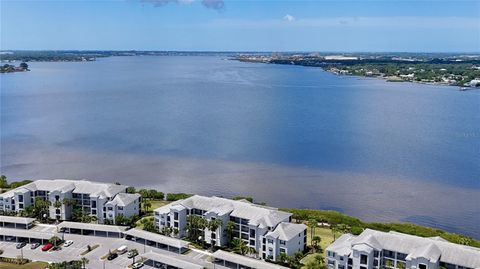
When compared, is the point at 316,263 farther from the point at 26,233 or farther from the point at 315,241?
the point at 26,233

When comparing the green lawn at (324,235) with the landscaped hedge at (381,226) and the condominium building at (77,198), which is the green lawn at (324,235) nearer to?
the landscaped hedge at (381,226)

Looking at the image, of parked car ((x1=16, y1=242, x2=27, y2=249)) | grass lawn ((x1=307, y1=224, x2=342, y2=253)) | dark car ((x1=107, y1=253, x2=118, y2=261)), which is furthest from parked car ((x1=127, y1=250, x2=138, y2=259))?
grass lawn ((x1=307, y1=224, x2=342, y2=253))

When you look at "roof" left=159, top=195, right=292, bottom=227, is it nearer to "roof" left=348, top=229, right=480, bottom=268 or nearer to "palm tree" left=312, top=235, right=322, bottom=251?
"palm tree" left=312, top=235, right=322, bottom=251

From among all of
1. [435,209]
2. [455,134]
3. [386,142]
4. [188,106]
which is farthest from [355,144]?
[188,106]

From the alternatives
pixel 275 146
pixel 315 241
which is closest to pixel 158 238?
pixel 315 241

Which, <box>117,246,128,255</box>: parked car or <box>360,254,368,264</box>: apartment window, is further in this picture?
<box>117,246,128,255</box>: parked car

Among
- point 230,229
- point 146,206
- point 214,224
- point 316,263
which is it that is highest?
point 214,224
